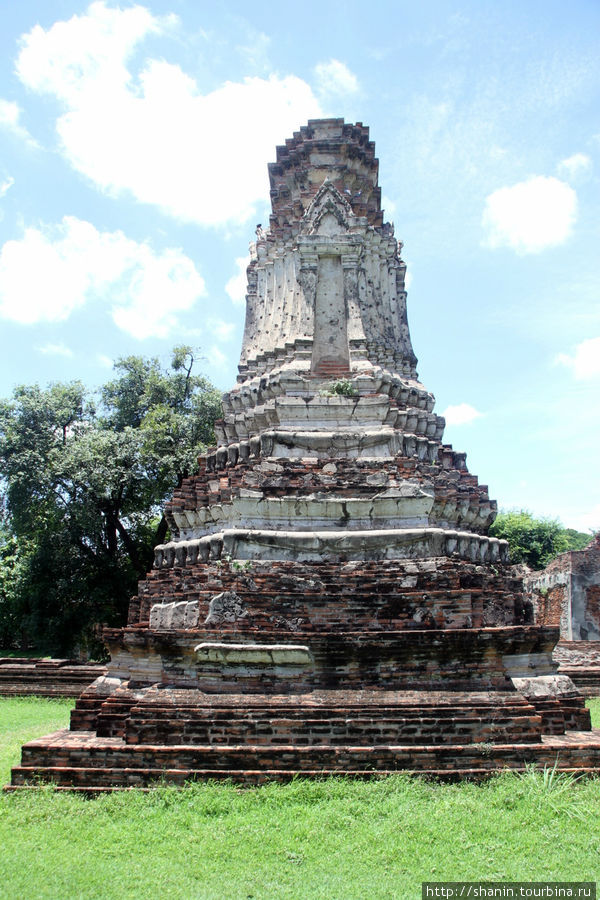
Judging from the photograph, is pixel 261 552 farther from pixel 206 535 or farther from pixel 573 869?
pixel 573 869

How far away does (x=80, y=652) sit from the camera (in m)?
26.9

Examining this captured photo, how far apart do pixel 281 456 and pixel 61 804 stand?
19.5 ft

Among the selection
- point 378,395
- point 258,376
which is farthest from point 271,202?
point 378,395

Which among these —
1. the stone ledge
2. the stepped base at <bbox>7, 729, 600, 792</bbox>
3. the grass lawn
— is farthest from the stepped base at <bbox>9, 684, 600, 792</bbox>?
the stone ledge

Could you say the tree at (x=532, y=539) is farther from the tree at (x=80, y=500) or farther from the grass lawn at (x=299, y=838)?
the grass lawn at (x=299, y=838)

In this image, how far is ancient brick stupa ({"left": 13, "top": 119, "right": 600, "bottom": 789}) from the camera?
295 inches

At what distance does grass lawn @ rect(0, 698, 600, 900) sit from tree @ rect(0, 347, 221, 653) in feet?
65.0

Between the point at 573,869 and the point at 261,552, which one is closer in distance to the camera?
the point at 573,869

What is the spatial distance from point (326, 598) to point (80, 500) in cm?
1995

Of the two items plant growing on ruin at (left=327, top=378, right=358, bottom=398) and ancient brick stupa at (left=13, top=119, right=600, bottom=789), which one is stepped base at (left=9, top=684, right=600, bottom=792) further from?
plant growing on ruin at (left=327, top=378, right=358, bottom=398)

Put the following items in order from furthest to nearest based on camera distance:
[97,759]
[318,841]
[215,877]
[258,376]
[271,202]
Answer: [271,202] → [258,376] → [97,759] → [318,841] → [215,877]

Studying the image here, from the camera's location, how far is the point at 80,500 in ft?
88.0

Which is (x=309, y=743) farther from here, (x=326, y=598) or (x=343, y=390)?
(x=343, y=390)

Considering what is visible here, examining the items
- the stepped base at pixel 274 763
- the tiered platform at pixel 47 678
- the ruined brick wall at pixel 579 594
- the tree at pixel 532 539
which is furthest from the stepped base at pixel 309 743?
the tree at pixel 532 539
